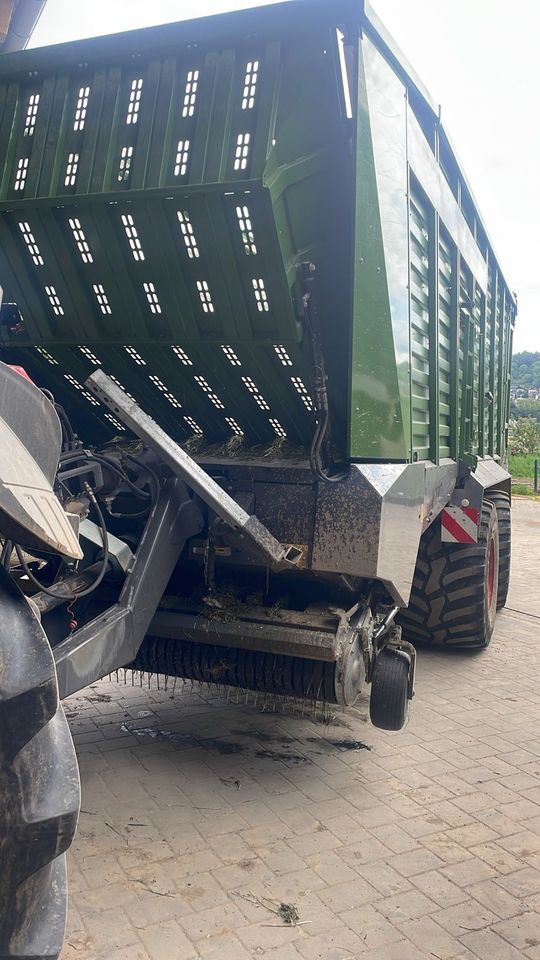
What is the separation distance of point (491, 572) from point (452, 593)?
2.94 feet

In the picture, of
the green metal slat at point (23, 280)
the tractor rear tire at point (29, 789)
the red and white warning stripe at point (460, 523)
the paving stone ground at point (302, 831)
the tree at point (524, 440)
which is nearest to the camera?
the tractor rear tire at point (29, 789)

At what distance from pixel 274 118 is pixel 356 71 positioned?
0.37m

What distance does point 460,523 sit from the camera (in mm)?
5250

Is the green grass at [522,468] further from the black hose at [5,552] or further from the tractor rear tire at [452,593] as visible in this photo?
the black hose at [5,552]

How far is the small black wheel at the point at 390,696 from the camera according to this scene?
3777 mm

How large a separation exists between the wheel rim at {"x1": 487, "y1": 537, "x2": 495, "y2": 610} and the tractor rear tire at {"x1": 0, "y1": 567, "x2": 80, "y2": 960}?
15.8 ft

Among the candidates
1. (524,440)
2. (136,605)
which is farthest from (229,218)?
(524,440)

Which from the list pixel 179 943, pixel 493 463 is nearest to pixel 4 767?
pixel 179 943

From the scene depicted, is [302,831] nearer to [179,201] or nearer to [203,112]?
[179,201]

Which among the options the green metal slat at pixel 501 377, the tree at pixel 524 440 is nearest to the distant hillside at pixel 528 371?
the tree at pixel 524 440

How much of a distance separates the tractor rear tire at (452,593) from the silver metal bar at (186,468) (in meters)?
2.31

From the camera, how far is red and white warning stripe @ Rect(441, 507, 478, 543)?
5223mm

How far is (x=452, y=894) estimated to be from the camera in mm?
2957

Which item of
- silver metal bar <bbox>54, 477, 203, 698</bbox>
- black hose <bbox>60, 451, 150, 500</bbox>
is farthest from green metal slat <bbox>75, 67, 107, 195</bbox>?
silver metal bar <bbox>54, 477, 203, 698</bbox>
